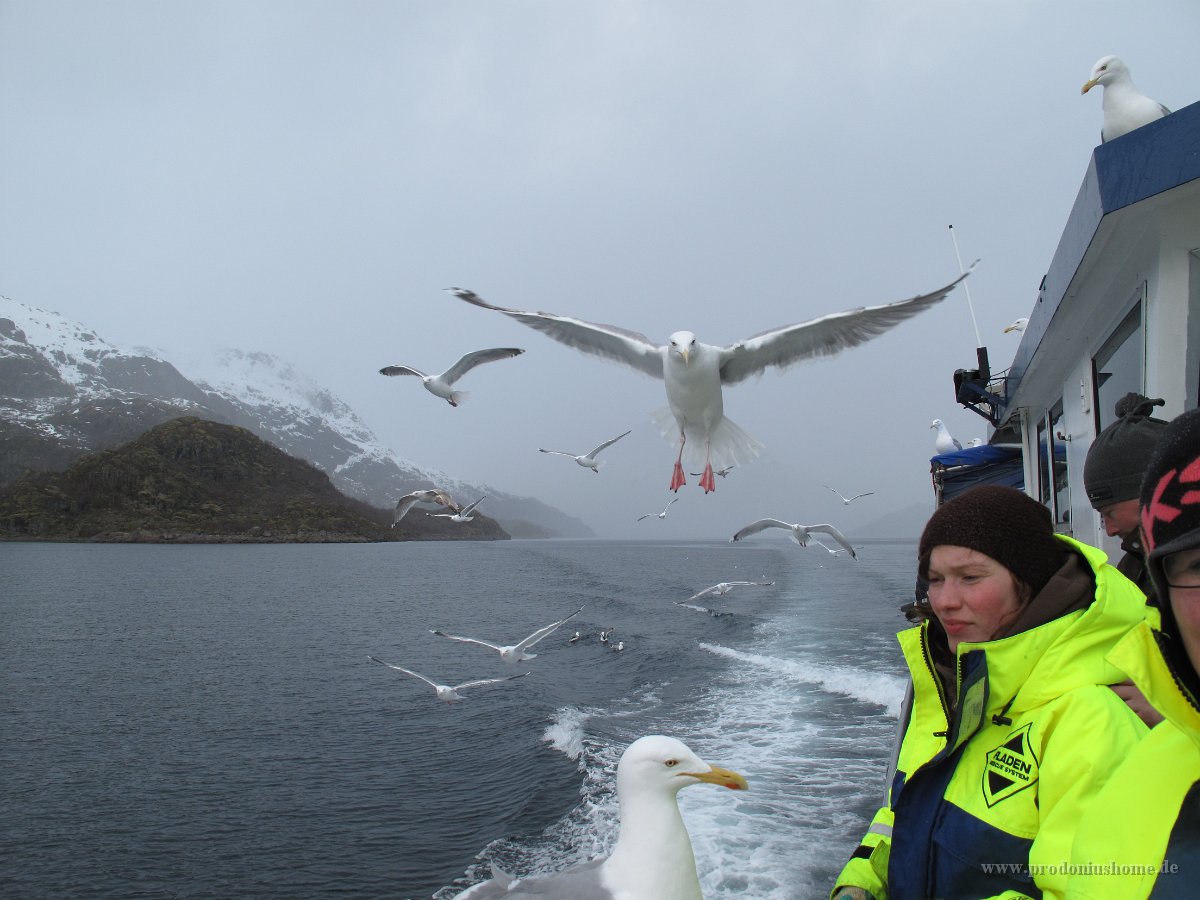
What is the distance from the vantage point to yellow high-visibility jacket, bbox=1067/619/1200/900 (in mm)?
1155

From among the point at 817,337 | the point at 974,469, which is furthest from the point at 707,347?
the point at 974,469

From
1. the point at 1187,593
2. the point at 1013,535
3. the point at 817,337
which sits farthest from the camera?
the point at 817,337

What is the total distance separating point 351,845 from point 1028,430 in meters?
8.29

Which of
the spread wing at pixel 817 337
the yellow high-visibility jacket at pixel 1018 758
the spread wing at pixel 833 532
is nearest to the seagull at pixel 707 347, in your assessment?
the spread wing at pixel 817 337

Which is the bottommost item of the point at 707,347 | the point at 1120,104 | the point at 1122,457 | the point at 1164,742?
the point at 1164,742

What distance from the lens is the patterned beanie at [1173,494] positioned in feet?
3.52

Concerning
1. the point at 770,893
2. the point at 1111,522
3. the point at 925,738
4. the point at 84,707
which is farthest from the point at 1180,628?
the point at 84,707

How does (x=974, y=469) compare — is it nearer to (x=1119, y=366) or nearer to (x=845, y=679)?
(x=1119, y=366)

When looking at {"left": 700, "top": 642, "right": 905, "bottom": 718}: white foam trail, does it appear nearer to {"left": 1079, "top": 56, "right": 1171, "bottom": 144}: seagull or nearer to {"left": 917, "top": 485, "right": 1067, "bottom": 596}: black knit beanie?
{"left": 1079, "top": 56, "right": 1171, "bottom": 144}: seagull

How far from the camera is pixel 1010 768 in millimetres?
1767

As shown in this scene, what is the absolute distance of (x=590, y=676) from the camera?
53.6ft

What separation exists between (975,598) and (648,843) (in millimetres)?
1825

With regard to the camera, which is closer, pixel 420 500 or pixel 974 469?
Answer: pixel 974 469

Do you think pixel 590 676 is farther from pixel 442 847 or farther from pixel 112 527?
pixel 112 527
